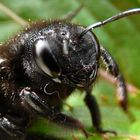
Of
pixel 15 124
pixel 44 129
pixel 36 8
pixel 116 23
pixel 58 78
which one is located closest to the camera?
pixel 58 78

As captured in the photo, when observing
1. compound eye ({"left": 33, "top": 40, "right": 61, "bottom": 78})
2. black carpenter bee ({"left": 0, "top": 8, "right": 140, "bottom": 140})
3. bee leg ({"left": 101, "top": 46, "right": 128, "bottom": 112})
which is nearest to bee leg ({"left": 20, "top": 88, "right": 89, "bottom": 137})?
black carpenter bee ({"left": 0, "top": 8, "right": 140, "bottom": 140})

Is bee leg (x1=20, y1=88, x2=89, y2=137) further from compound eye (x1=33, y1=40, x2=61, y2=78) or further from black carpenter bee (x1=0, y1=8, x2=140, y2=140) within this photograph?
compound eye (x1=33, y1=40, x2=61, y2=78)

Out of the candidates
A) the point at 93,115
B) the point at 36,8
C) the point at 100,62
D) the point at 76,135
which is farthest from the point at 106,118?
the point at 36,8

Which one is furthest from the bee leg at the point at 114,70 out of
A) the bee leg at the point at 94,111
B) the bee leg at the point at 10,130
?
the bee leg at the point at 10,130

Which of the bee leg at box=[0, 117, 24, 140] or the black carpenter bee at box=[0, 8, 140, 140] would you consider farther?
the bee leg at box=[0, 117, 24, 140]

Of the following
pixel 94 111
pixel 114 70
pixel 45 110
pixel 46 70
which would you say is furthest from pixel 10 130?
pixel 114 70

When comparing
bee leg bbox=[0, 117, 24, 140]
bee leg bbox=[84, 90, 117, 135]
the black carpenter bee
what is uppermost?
the black carpenter bee

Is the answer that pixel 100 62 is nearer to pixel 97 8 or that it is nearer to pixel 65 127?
pixel 65 127
